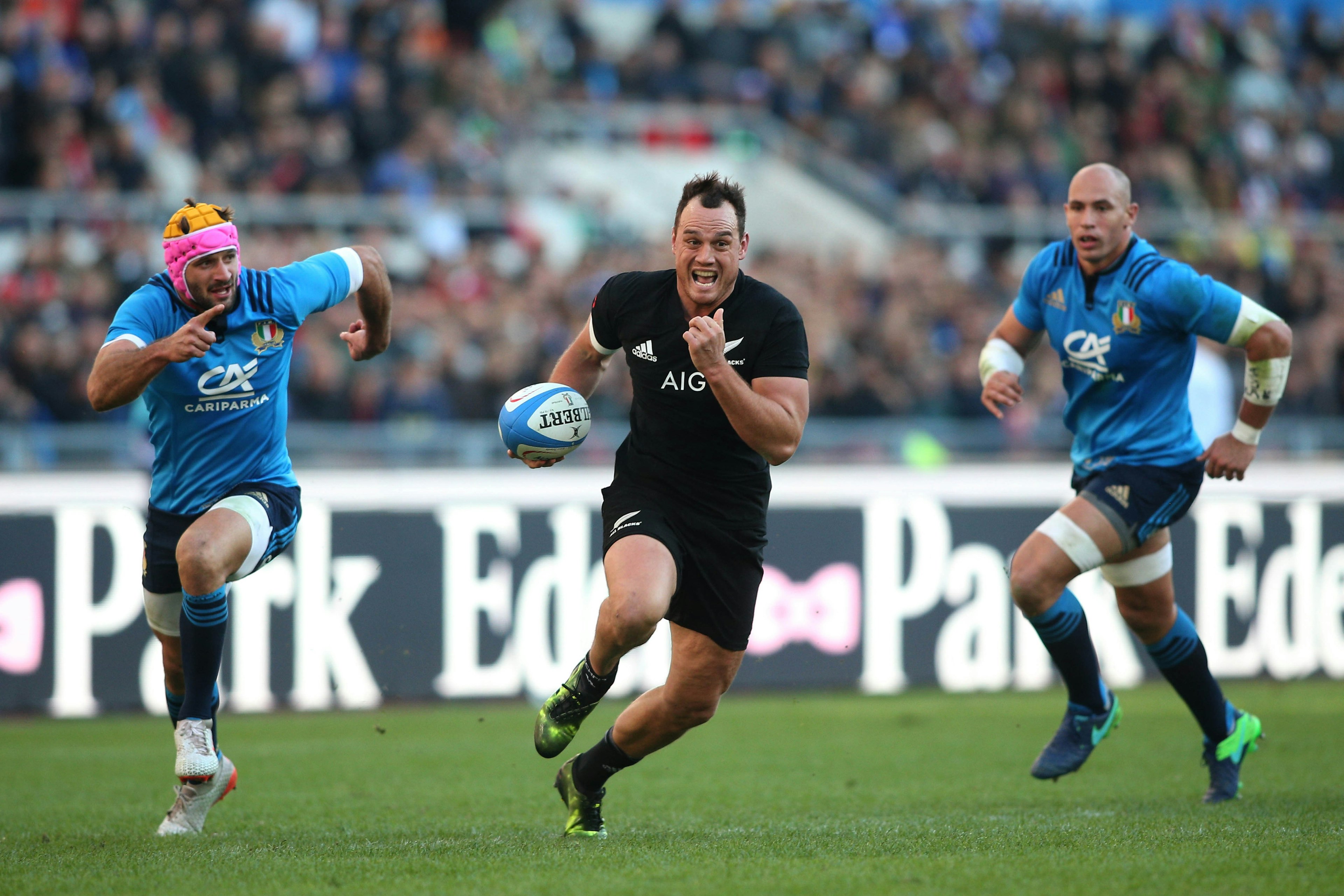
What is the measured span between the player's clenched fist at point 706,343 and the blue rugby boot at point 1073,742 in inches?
103

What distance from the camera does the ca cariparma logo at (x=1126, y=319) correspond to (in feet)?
22.0

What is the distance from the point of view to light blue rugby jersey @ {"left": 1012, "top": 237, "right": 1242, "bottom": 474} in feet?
21.6

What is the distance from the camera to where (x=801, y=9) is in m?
20.8

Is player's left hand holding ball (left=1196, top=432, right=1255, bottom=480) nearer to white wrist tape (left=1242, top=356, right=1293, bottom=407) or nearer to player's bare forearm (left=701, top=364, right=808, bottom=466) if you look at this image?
white wrist tape (left=1242, top=356, right=1293, bottom=407)

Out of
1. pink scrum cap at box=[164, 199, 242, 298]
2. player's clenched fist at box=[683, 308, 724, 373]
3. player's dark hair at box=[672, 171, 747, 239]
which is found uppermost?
player's dark hair at box=[672, 171, 747, 239]

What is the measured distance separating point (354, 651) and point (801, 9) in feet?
43.1

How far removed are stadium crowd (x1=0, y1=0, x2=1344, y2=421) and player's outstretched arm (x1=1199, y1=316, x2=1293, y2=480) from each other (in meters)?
7.32

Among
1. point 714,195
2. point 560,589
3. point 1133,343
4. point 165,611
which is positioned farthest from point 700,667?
point 560,589

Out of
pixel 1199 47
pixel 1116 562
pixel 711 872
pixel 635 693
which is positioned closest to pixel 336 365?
pixel 635 693

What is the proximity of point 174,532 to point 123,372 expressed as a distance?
0.89 m

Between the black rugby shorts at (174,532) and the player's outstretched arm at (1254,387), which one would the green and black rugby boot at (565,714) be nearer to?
the black rugby shorts at (174,532)

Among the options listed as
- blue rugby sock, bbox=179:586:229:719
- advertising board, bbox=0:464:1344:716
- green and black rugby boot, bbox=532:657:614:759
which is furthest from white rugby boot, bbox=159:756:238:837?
advertising board, bbox=0:464:1344:716

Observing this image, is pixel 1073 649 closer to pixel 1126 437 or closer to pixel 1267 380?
pixel 1126 437

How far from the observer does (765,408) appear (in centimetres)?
544
